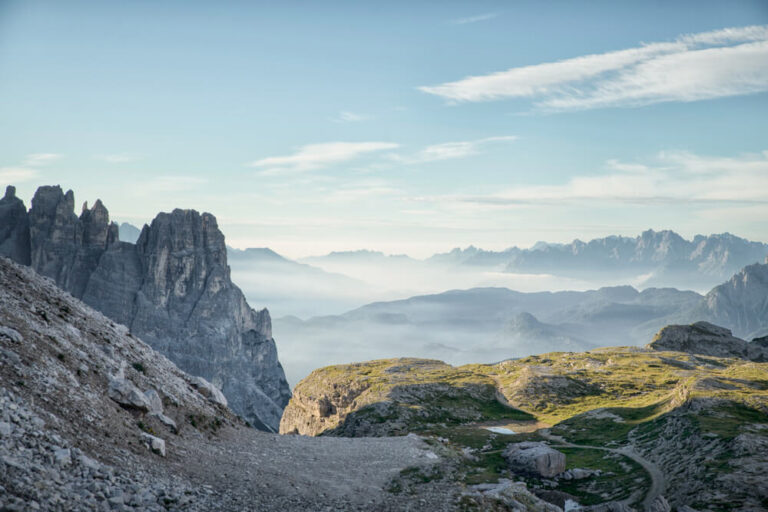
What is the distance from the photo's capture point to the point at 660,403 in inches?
4493

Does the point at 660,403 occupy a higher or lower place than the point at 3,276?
lower

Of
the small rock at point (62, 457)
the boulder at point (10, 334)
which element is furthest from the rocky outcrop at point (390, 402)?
the small rock at point (62, 457)

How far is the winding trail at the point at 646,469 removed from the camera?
61.2m

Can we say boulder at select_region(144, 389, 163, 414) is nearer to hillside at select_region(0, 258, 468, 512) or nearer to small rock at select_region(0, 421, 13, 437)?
hillside at select_region(0, 258, 468, 512)

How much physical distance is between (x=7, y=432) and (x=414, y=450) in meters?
47.1

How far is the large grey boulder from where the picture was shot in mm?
72438

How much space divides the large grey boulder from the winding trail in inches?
455

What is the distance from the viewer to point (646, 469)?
71.7 m

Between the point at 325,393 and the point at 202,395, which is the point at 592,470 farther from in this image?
the point at 325,393

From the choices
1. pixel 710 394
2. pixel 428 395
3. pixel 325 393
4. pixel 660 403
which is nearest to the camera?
pixel 710 394

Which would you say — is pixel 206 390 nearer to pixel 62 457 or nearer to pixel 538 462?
pixel 62 457

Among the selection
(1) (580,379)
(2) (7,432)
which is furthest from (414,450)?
(1) (580,379)

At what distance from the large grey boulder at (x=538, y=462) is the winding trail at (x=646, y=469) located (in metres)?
11.6

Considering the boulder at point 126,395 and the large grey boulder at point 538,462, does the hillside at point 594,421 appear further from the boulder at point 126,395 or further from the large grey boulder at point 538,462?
the boulder at point 126,395
